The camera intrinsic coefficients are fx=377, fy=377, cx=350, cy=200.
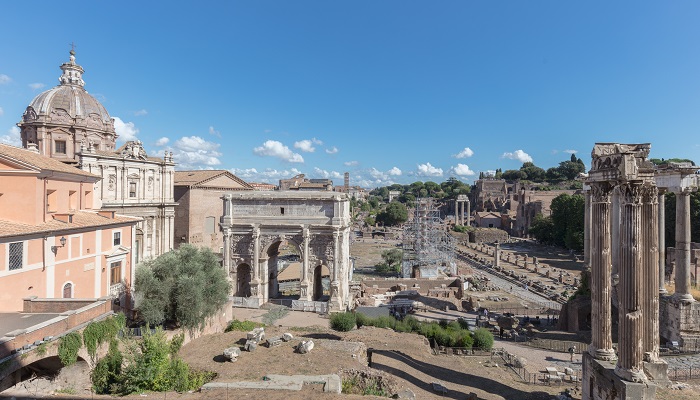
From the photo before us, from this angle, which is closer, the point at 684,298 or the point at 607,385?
the point at 607,385

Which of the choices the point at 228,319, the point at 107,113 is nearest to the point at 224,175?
the point at 107,113

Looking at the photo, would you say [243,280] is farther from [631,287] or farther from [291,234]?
[631,287]

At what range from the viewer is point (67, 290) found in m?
14.9

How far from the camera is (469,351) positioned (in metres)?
17.8

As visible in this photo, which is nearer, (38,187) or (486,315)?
(38,187)

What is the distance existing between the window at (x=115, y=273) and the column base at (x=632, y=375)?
19578mm

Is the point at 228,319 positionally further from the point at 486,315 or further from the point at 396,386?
the point at 486,315

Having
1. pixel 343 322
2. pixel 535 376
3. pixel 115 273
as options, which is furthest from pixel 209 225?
pixel 535 376

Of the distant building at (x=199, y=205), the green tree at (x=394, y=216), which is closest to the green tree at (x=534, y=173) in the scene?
the green tree at (x=394, y=216)

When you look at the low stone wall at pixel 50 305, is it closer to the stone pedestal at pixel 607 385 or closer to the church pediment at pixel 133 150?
the stone pedestal at pixel 607 385

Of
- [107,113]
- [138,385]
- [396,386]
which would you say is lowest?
[396,386]

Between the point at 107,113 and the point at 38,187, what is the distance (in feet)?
78.3

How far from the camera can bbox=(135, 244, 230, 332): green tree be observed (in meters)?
16.0

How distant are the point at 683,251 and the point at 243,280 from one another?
2544cm
